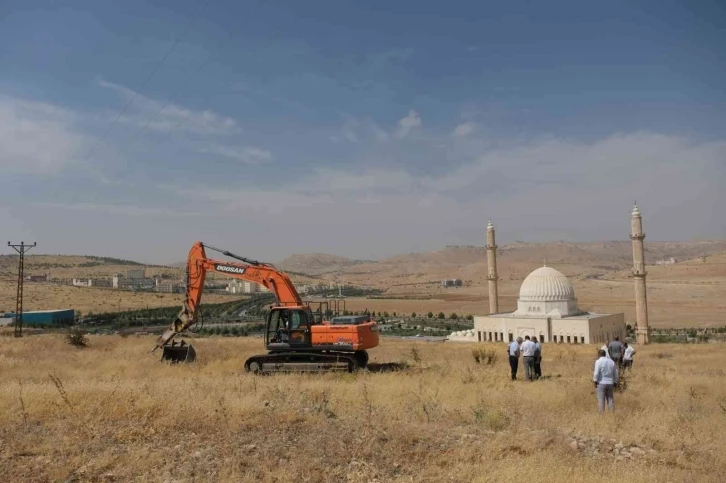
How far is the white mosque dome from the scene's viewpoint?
48.0m

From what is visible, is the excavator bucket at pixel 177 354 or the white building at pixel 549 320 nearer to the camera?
the excavator bucket at pixel 177 354

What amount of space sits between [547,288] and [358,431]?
1659 inches

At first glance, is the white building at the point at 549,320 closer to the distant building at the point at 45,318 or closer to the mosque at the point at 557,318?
the mosque at the point at 557,318

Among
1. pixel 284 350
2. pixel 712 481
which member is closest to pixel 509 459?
pixel 712 481

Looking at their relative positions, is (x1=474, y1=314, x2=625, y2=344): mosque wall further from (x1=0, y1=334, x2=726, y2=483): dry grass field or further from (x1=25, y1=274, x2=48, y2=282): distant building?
(x1=25, y1=274, x2=48, y2=282): distant building

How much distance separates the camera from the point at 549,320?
4666 centimetres

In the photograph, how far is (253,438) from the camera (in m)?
9.02

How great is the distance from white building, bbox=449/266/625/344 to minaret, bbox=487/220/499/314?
648 centimetres

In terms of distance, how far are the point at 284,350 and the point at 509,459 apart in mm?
10972

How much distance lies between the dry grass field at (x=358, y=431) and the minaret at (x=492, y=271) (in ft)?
136

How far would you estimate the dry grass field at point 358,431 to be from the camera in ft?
24.6

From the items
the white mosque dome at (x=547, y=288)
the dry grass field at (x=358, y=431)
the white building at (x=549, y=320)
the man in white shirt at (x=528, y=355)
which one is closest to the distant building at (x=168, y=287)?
the white building at (x=549, y=320)

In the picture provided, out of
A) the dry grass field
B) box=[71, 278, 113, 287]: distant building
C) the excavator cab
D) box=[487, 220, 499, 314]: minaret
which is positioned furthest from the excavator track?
box=[71, 278, 113, 287]: distant building

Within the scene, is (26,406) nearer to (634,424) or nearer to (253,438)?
(253,438)
